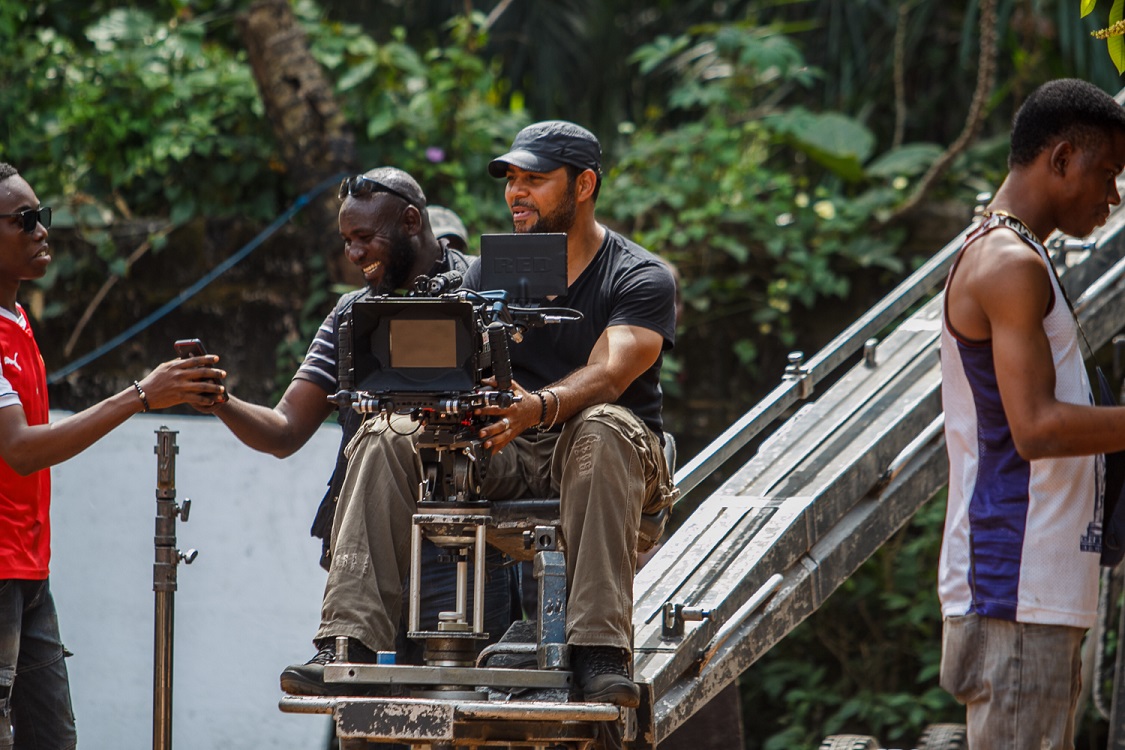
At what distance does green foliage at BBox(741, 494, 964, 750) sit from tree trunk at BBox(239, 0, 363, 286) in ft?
9.11

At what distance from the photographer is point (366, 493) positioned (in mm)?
3404

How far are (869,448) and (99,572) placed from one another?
297 cm

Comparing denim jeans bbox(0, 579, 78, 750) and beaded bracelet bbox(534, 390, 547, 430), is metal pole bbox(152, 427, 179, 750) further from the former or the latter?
beaded bracelet bbox(534, 390, 547, 430)

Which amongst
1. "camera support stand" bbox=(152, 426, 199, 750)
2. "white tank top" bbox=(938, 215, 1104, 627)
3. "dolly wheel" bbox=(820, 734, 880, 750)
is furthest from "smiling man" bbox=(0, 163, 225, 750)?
"dolly wheel" bbox=(820, 734, 880, 750)

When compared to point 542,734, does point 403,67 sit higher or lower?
higher

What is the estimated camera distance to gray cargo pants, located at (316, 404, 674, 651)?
10.5ft

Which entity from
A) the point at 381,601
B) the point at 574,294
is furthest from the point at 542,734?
the point at 574,294

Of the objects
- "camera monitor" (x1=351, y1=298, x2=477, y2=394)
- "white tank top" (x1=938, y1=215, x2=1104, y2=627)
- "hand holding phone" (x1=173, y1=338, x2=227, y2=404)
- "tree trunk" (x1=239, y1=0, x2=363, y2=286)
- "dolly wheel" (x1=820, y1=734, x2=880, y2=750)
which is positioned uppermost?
"tree trunk" (x1=239, y1=0, x2=363, y2=286)

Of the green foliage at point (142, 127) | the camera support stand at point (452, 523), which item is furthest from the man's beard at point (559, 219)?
the green foliage at point (142, 127)

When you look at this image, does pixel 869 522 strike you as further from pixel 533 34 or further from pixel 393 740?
pixel 533 34

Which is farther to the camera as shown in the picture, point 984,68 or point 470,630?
point 984,68

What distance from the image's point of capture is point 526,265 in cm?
330

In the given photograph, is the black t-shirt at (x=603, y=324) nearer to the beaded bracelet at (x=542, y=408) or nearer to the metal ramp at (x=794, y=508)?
the beaded bracelet at (x=542, y=408)

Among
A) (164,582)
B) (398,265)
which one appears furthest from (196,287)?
(164,582)
